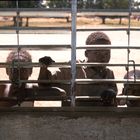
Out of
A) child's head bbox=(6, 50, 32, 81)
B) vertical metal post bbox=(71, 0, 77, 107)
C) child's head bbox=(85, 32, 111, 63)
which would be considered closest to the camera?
vertical metal post bbox=(71, 0, 77, 107)

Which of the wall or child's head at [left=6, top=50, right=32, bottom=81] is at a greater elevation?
child's head at [left=6, top=50, right=32, bottom=81]

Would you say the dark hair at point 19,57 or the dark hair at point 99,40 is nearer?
the dark hair at point 19,57

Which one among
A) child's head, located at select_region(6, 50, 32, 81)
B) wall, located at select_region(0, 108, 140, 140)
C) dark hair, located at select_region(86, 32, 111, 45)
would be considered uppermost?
dark hair, located at select_region(86, 32, 111, 45)

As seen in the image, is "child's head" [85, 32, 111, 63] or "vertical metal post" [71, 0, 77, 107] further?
"child's head" [85, 32, 111, 63]

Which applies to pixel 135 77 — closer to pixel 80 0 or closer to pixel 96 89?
pixel 96 89

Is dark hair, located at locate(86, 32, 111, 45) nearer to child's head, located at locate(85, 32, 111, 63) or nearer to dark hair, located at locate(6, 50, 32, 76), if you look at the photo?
child's head, located at locate(85, 32, 111, 63)

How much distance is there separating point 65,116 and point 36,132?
0.29m

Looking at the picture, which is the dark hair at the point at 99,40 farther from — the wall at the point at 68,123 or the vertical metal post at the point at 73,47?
the wall at the point at 68,123

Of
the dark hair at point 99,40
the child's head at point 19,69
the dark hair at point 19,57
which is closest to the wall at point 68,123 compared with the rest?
the child's head at point 19,69

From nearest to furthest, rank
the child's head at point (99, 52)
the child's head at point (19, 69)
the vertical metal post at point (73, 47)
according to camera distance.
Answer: the vertical metal post at point (73, 47)
the child's head at point (19, 69)
the child's head at point (99, 52)

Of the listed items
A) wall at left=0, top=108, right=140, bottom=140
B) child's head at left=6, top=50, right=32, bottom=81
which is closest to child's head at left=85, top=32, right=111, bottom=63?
wall at left=0, top=108, right=140, bottom=140

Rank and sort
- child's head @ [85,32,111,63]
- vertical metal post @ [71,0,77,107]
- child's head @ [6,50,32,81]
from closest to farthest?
1. vertical metal post @ [71,0,77,107]
2. child's head @ [6,50,32,81]
3. child's head @ [85,32,111,63]

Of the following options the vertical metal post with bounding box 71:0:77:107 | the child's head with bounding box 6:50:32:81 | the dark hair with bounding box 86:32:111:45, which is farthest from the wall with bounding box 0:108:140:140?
the dark hair with bounding box 86:32:111:45

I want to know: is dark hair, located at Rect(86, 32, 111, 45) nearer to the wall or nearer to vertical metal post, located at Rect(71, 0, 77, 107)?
vertical metal post, located at Rect(71, 0, 77, 107)
